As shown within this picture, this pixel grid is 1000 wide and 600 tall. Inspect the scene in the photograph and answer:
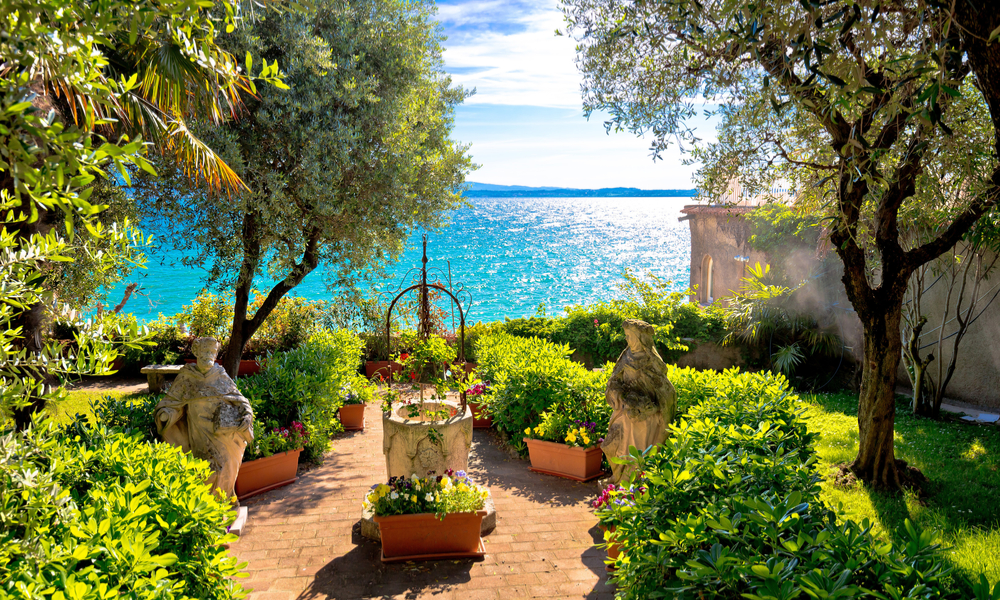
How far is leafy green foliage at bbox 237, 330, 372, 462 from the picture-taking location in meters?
8.09

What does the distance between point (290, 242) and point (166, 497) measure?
617cm

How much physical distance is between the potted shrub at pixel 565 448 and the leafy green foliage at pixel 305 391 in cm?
295

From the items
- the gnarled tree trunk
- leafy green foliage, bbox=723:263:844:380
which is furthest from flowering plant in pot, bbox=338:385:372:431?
leafy green foliage, bbox=723:263:844:380

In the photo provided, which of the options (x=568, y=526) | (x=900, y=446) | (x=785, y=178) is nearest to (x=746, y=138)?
(x=785, y=178)

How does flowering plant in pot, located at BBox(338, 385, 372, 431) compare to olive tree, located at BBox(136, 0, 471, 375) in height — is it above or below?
below

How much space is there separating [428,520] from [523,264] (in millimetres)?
70569

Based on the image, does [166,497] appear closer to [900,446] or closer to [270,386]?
[270,386]

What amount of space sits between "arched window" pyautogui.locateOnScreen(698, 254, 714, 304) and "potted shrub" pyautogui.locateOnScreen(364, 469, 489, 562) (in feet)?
57.2

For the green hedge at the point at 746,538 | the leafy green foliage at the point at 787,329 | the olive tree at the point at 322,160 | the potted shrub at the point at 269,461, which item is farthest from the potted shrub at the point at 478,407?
the leafy green foliage at the point at 787,329

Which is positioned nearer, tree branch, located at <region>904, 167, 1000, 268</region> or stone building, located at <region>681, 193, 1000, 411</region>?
tree branch, located at <region>904, 167, 1000, 268</region>

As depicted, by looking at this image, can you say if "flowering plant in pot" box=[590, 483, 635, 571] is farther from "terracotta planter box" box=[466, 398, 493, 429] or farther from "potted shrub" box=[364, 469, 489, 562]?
"terracotta planter box" box=[466, 398, 493, 429]

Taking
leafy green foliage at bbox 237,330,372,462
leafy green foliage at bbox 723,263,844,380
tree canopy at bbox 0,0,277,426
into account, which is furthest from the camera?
leafy green foliage at bbox 723,263,844,380

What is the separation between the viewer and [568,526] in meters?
6.27

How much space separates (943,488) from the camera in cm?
635
